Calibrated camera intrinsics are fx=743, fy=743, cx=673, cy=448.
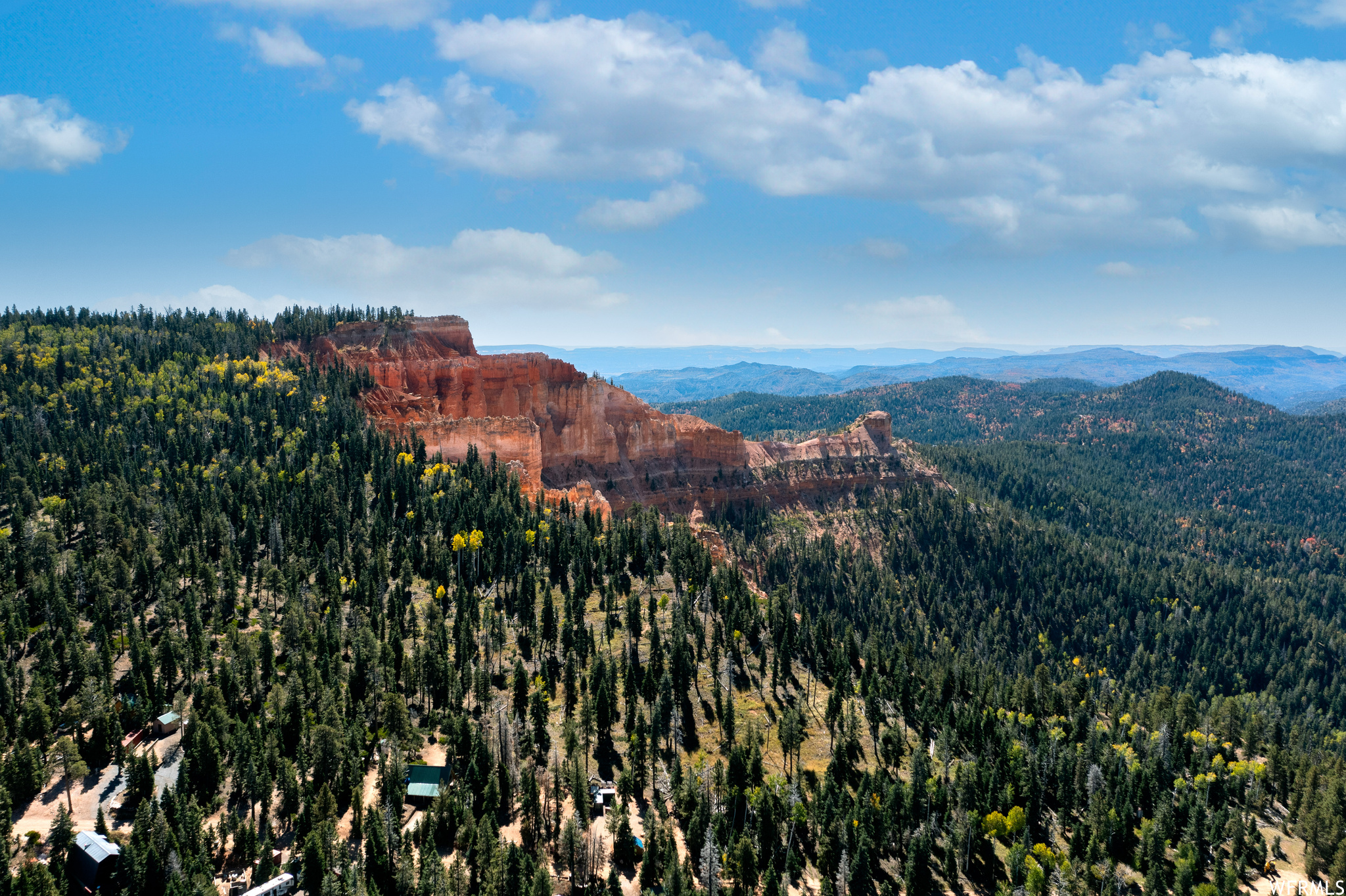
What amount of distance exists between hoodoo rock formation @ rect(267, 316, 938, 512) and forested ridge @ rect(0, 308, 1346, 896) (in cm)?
1256

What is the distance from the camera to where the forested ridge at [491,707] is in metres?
58.1

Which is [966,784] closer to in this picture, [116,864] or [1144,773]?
[1144,773]

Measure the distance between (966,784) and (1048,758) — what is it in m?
16.4

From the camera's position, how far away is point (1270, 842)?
76.5m

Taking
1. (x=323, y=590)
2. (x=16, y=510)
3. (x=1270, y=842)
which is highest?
(x=16, y=510)

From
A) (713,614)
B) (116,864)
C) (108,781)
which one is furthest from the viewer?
(713,614)

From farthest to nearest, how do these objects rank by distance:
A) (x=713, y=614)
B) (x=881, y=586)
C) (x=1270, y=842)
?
1. (x=881, y=586)
2. (x=713, y=614)
3. (x=1270, y=842)

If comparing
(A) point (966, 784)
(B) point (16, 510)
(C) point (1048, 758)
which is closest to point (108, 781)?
(B) point (16, 510)
